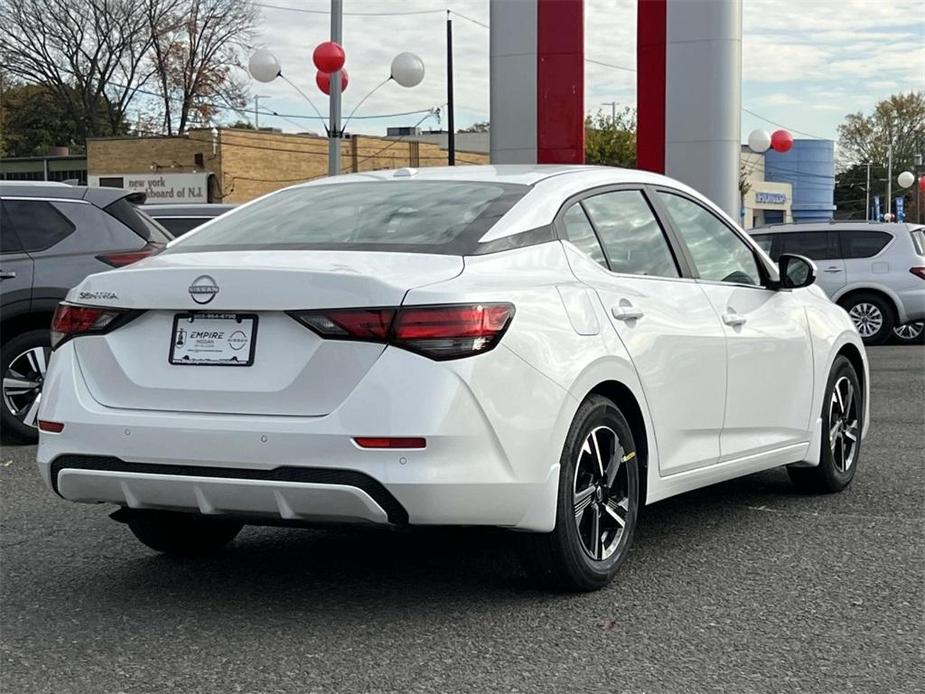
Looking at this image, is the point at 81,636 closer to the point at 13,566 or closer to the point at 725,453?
the point at 13,566

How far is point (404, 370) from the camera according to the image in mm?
4125

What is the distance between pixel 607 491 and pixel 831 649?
40.7 inches

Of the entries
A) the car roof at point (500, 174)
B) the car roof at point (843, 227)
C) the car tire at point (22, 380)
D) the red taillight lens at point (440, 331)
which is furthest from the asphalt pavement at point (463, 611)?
the car roof at point (843, 227)

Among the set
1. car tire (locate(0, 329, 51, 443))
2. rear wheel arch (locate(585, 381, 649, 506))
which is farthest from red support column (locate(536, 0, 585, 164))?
rear wheel arch (locate(585, 381, 649, 506))

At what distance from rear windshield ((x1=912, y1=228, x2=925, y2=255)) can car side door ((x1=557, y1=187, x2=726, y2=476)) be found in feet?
43.9

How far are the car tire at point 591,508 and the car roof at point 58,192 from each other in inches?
214

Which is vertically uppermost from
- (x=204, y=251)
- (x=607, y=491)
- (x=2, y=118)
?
(x=2, y=118)

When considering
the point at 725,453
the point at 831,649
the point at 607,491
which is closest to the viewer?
the point at 831,649

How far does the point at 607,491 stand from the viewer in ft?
16.0

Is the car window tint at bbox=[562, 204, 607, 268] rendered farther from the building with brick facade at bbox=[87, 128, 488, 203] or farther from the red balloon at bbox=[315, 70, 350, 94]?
the building with brick facade at bbox=[87, 128, 488, 203]

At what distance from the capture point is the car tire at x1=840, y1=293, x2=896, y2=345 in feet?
58.5

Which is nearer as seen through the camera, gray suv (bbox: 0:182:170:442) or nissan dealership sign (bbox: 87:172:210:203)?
gray suv (bbox: 0:182:170:442)

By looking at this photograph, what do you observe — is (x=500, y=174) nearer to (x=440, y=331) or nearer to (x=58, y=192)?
(x=440, y=331)

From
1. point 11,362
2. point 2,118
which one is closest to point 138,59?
point 2,118
